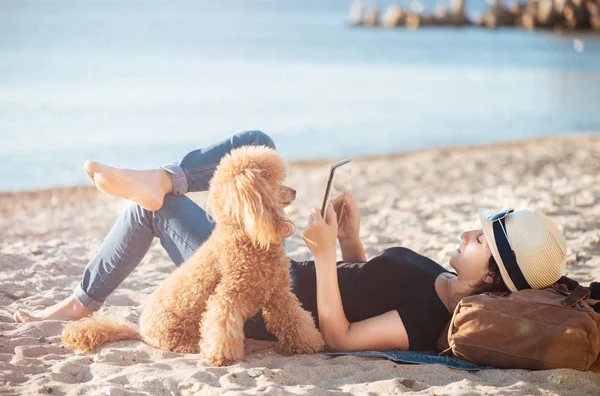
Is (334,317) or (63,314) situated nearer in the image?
(334,317)

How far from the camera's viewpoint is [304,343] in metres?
3.45

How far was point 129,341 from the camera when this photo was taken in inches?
144

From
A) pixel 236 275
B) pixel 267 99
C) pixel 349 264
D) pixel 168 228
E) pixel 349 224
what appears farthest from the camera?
→ pixel 267 99

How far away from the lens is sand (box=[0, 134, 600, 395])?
10.2 feet

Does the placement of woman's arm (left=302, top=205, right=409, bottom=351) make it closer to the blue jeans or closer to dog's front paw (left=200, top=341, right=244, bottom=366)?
dog's front paw (left=200, top=341, right=244, bottom=366)

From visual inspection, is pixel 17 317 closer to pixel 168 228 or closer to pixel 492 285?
pixel 168 228

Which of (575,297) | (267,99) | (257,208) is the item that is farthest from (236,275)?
(267,99)

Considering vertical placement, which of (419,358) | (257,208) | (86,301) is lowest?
(419,358)

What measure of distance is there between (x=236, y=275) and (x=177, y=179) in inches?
32.5

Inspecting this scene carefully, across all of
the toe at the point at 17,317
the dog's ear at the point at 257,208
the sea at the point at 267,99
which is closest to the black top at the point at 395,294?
the dog's ear at the point at 257,208

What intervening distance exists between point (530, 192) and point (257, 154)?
16.7ft

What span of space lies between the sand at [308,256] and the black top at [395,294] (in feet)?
0.62

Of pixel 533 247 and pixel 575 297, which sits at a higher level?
pixel 533 247

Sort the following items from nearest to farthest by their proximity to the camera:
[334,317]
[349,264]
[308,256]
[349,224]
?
[334,317] → [349,264] → [349,224] → [308,256]
